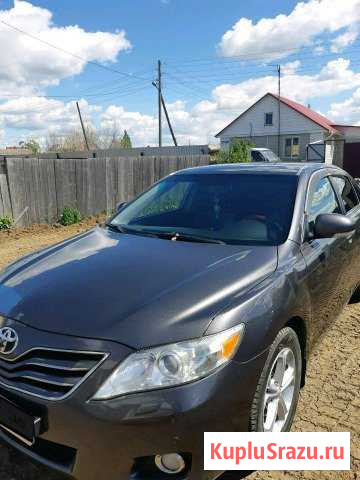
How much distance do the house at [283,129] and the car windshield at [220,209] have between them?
106 feet

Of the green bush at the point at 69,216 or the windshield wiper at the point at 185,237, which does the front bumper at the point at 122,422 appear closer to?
the windshield wiper at the point at 185,237

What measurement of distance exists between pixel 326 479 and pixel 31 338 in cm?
171

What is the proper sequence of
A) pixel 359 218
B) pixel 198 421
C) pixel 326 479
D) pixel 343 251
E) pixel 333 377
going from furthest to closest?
pixel 359 218, pixel 343 251, pixel 333 377, pixel 326 479, pixel 198 421

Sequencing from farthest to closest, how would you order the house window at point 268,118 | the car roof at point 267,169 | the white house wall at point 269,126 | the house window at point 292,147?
the house window at point 268,118 → the house window at point 292,147 → the white house wall at point 269,126 → the car roof at point 267,169

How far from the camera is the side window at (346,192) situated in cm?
415

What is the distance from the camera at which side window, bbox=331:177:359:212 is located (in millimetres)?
4148

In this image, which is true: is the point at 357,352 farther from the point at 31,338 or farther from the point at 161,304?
the point at 31,338

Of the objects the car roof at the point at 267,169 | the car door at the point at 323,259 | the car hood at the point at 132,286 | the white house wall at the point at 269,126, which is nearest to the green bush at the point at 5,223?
the car roof at the point at 267,169

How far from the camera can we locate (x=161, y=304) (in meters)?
2.13

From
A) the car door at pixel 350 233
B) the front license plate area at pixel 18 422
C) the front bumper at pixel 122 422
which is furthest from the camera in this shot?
the car door at pixel 350 233

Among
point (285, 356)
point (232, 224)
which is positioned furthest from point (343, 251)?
point (285, 356)

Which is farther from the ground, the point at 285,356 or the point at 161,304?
the point at 161,304

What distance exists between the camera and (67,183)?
436 inches

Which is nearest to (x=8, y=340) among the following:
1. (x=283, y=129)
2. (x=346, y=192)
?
(x=346, y=192)
